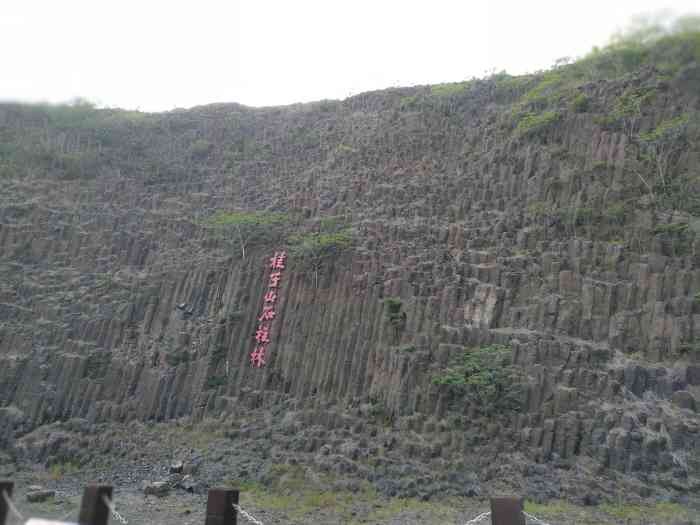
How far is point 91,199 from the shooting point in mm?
22656

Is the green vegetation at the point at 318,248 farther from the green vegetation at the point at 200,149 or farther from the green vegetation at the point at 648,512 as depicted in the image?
the green vegetation at the point at 200,149

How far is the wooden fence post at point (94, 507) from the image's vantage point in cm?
705

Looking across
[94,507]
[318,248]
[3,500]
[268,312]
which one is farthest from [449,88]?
[3,500]

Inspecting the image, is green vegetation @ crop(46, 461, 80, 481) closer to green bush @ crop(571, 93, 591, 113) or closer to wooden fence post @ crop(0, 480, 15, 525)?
wooden fence post @ crop(0, 480, 15, 525)

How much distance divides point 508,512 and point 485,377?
636 cm

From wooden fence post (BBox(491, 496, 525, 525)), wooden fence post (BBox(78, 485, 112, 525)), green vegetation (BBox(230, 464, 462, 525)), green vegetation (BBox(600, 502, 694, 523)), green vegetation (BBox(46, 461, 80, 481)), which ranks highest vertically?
wooden fence post (BBox(491, 496, 525, 525))

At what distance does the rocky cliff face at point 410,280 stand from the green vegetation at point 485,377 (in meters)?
0.10

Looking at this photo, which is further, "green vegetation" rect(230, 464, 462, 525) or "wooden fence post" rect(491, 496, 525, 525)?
"green vegetation" rect(230, 464, 462, 525)

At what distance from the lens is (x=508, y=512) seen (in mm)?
6266

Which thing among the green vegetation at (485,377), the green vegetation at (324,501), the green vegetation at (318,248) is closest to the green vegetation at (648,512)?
the green vegetation at (324,501)

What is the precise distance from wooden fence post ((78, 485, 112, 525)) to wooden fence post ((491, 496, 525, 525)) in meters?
4.24

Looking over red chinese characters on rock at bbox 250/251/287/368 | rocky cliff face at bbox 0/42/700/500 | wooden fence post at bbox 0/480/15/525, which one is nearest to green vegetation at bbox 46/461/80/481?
rocky cliff face at bbox 0/42/700/500

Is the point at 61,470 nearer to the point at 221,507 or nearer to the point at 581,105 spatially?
the point at 221,507

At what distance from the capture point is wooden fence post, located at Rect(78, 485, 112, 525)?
705 centimetres
